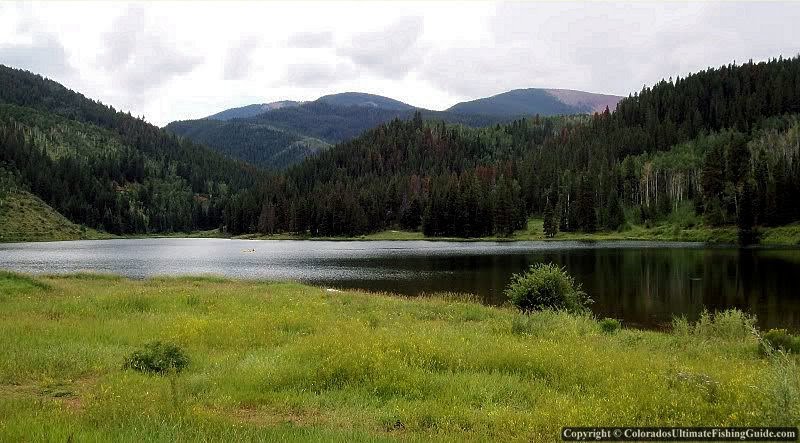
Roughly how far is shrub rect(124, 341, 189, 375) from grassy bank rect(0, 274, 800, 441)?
1.49 ft

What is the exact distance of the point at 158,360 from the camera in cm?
1436

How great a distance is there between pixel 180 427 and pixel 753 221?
137m

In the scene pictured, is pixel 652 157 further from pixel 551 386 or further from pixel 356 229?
pixel 551 386

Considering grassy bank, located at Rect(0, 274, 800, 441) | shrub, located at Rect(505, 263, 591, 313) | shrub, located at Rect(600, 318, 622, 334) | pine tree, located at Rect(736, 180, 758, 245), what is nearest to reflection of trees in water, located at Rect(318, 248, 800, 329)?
shrub, located at Rect(505, 263, 591, 313)

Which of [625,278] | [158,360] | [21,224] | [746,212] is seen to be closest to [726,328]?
[158,360]

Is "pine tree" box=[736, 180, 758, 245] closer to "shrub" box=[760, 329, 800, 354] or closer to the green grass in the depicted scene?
"shrub" box=[760, 329, 800, 354]

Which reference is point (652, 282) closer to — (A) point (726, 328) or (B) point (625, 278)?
(B) point (625, 278)

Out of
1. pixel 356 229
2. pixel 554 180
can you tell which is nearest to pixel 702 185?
pixel 554 180

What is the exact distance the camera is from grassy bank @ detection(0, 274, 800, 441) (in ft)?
30.7

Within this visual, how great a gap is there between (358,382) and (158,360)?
18.9 ft

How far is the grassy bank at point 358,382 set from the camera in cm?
935

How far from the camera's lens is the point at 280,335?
1933 cm

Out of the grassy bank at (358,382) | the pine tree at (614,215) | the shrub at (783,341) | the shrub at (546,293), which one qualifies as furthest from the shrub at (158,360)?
the pine tree at (614,215)

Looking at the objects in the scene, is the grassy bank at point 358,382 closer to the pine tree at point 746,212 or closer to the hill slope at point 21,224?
the pine tree at point 746,212
